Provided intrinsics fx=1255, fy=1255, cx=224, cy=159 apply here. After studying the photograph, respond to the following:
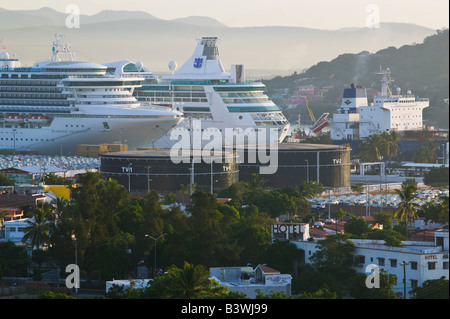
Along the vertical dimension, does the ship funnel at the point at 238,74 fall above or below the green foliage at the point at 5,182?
above

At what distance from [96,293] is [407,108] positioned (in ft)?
237

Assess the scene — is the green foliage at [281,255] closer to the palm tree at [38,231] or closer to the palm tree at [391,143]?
the palm tree at [38,231]

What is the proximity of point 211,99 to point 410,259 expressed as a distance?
6114 centimetres

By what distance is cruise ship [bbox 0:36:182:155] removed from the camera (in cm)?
8600

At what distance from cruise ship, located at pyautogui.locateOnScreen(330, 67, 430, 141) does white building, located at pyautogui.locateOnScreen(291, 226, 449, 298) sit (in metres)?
66.5

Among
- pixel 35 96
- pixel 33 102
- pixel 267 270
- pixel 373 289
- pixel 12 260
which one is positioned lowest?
pixel 12 260

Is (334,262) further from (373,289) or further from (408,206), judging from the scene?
(408,206)

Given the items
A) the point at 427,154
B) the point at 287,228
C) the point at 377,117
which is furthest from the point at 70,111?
the point at 287,228

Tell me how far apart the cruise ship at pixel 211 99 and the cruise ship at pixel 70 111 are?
3343mm

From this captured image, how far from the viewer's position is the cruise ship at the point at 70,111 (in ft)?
282

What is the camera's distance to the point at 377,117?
104 meters

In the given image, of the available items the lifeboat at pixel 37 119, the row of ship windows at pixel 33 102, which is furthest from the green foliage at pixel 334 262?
the lifeboat at pixel 37 119
